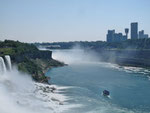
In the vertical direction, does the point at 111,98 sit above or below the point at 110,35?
below

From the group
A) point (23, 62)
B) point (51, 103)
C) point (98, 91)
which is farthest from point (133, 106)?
point (23, 62)

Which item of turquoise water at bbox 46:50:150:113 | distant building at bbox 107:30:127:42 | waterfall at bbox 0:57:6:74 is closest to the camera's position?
turquoise water at bbox 46:50:150:113

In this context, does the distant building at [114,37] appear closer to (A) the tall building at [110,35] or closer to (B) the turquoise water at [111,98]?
(A) the tall building at [110,35]

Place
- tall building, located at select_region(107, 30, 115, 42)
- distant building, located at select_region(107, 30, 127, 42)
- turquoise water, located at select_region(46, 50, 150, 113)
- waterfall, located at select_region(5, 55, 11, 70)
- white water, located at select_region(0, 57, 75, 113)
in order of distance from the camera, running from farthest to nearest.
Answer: tall building, located at select_region(107, 30, 115, 42)
distant building, located at select_region(107, 30, 127, 42)
waterfall, located at select_region(5, 55, 11, 70)
turquoise water, located at select_region(46, 50, 150, 113)
white water, located at select_region(0, 57, 75, 113)

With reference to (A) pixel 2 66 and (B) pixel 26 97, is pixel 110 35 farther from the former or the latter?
(B) pixel 26 97

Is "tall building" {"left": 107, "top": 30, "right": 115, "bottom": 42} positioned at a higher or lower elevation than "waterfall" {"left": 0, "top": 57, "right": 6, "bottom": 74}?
higher

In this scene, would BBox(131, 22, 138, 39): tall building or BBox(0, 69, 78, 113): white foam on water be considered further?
BBox(131, 22, 138, 39): tall building

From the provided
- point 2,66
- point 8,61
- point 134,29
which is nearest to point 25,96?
Result: point 2,66

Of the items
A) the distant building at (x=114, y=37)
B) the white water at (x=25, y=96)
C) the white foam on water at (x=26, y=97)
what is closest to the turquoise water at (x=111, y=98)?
the white foam on water at (x=26, y=97)

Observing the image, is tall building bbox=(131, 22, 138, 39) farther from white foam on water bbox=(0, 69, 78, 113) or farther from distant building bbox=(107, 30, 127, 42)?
white foam on water bbox=(0, 69, 78, 113)

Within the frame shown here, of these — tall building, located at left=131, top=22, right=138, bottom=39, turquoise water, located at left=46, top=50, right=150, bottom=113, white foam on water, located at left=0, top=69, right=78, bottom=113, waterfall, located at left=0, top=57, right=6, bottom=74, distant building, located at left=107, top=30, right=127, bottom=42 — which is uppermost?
tall building, located at left=131, top=22, right=138, bottom=39

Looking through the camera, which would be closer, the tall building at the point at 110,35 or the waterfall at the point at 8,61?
the waterfall at the point at 8,61

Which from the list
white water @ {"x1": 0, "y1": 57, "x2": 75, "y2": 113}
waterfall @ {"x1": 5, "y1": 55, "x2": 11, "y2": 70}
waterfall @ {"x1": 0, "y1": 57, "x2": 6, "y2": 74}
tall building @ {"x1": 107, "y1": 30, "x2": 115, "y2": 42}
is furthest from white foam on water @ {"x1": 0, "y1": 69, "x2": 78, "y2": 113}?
tall building @ {"x1": 107, "y1": 30, "x2": 115, "y2": 42}
